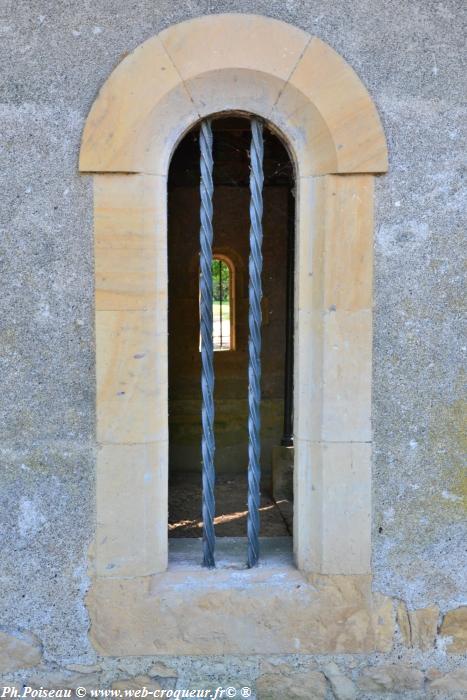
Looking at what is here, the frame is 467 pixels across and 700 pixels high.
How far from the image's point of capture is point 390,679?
2.88 metres

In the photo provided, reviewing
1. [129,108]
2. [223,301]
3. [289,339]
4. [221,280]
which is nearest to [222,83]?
[129,108]

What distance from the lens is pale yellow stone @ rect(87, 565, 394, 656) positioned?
285cm

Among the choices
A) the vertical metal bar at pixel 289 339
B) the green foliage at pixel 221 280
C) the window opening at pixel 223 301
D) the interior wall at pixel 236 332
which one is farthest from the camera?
the green foliage at pixel 221 280

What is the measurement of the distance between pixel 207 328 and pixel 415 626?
5.23 ft

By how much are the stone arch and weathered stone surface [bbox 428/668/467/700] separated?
0.58 m

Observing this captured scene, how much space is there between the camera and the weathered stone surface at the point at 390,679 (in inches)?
113

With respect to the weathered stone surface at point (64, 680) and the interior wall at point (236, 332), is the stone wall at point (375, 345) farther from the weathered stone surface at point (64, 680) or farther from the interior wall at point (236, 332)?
the interior wall at point (236, 332)

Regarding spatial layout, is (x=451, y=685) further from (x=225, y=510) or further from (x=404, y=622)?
(x=225, y=510)

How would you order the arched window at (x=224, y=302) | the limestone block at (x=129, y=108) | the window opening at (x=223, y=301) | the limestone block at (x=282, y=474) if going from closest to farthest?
the limestone block at (x=129, y=108), the limestone block at (x=282, y=474), the arched window at (x=224, y=302), the window opening at (x=223, y=301)

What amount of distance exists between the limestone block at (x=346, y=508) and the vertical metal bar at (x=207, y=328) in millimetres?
516

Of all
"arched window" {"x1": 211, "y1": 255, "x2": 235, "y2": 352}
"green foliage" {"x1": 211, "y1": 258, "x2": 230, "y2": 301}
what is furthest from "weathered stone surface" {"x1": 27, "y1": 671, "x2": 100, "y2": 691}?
"green foliage" {"x1": 211, "y1": 258, "x2": 230, "y2": 301}

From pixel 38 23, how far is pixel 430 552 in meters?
2.79

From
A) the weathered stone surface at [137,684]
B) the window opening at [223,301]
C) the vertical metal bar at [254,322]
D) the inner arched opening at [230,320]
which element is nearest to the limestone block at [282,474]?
the inner arched opening at [230,320]

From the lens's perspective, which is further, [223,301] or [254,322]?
[223,301]
